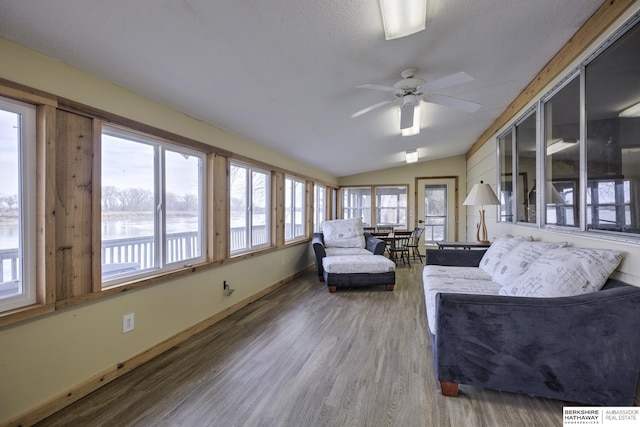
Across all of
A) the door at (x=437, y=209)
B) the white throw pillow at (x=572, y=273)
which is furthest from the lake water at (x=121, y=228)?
the door at (x=437, y=209)

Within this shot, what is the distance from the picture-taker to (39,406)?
1710 millimetres

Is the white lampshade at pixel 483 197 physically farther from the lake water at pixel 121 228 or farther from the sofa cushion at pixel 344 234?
the lake water at pixel 121 228

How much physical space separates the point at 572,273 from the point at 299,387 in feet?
6.23

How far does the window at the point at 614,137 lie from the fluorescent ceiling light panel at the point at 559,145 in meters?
0.27

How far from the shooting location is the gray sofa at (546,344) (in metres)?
1.64

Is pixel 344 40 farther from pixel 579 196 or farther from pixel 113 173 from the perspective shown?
pixel 579 196

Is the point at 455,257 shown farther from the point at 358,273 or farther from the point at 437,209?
the point at 437,209

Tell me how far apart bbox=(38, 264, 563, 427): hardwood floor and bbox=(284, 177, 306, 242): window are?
2.40 meters

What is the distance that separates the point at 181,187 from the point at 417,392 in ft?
8.61

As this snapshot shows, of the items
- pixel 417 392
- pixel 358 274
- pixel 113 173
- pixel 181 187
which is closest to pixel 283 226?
pixel 358 274

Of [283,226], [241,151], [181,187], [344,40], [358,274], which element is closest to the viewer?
[344,40]

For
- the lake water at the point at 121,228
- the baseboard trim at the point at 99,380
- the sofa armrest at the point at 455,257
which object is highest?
the lake water at the point at 121,228

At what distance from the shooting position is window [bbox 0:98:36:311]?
1.65 m

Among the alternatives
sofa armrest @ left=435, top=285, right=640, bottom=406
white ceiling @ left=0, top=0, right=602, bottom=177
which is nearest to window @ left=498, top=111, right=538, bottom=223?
white ceiling @ left=0, top=0, right=602, bottom=177
